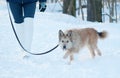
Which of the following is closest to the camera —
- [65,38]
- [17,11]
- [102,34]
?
[65,38]

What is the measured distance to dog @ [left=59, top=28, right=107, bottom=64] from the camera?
711 centimetres

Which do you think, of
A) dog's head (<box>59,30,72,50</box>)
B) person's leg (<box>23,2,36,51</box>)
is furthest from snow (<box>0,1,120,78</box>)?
person's leg (<box>23,2,36,51</box>)

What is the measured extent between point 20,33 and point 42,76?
1.49m

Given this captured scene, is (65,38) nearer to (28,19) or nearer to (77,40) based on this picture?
(77,40)

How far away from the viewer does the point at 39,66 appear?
7.00 m

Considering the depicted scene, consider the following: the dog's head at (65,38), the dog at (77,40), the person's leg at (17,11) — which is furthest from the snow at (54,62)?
the person's leg at (17,11)

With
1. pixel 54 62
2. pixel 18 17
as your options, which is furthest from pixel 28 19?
pixel 54 62

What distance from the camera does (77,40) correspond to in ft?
24.0

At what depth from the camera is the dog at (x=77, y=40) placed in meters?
7.11

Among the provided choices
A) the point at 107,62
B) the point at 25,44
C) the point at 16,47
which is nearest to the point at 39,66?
the point at 25,44

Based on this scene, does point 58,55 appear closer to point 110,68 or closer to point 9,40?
point 110,68

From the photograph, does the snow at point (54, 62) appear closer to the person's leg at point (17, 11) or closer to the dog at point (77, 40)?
the dog at point (77, 40)

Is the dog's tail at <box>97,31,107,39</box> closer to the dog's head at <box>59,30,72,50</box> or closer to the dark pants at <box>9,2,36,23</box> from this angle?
the dog's head at <box>59,30,72,50</box>

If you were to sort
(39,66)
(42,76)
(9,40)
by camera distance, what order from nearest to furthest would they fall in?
(42,76), (39,66), (9,40)
